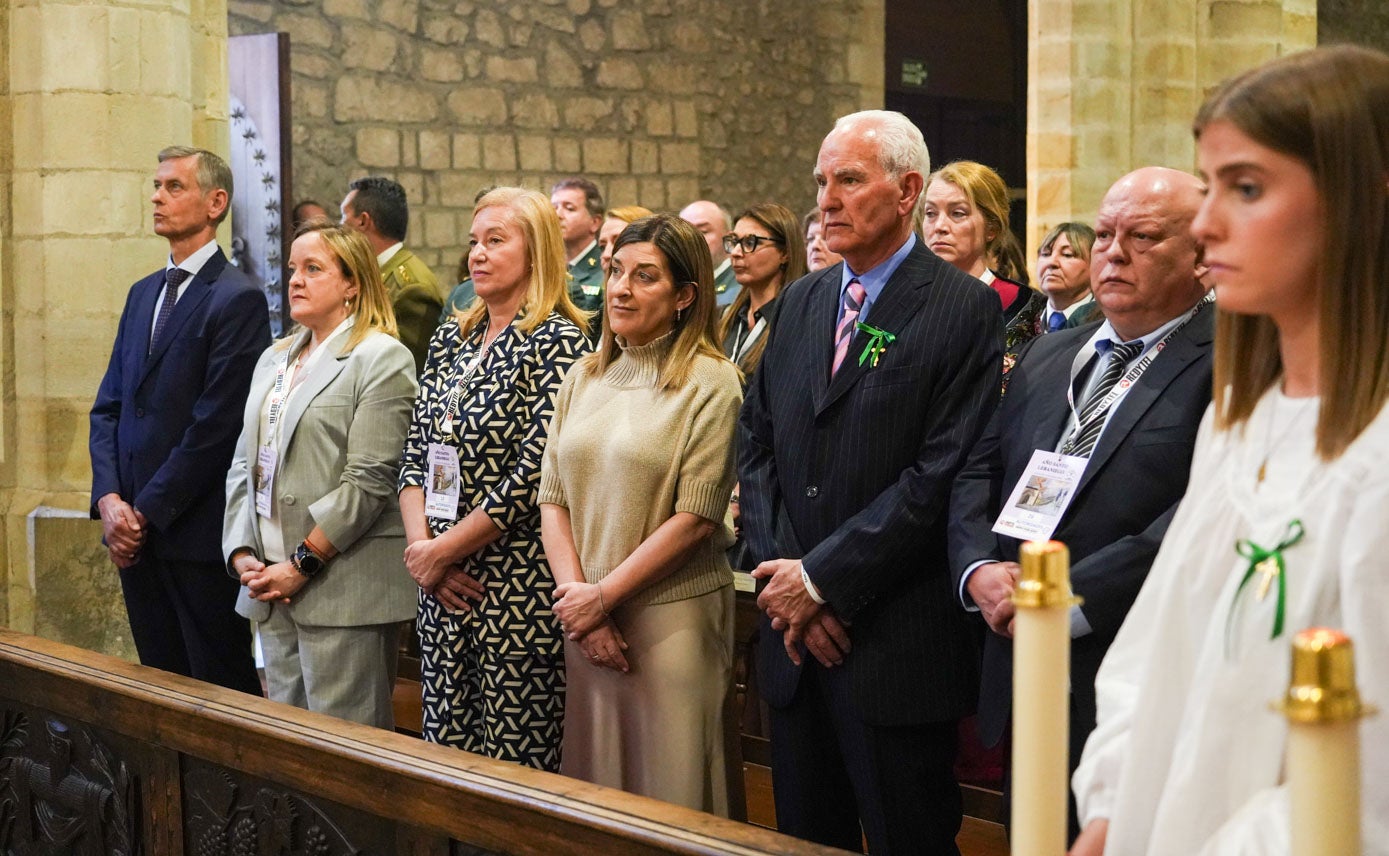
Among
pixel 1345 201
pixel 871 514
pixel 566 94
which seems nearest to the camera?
pixel 1345 201

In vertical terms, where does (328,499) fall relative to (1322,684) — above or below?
below

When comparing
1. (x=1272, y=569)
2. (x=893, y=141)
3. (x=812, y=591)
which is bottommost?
(x=812, y=591)

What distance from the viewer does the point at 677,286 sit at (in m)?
2.98

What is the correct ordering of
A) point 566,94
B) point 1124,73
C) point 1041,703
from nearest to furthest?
point 1041,703 < point 1124,73 < point 566,94

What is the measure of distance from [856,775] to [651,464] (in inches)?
27.5

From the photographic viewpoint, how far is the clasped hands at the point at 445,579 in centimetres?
314

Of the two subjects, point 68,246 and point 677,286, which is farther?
point 68,246

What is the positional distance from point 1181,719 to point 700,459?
5.19 feet

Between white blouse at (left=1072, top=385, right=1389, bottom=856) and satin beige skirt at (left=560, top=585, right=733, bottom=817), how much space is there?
146cm

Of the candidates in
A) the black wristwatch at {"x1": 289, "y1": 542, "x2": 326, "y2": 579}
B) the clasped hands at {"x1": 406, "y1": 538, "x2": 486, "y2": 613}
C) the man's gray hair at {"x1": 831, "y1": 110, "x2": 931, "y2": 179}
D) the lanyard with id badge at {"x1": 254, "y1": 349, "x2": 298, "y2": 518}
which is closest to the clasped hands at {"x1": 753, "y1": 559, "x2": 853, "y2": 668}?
the man's gray hair at {"x1": 831, "y1": 110, "x2": 931, "y2": 179}

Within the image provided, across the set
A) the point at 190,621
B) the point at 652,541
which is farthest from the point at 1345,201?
the point at 190,621

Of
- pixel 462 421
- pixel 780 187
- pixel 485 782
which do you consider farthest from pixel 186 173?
pixel 780 187

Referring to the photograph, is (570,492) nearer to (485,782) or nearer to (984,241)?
(485,782)

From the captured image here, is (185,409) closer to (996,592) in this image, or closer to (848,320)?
(848,320)
